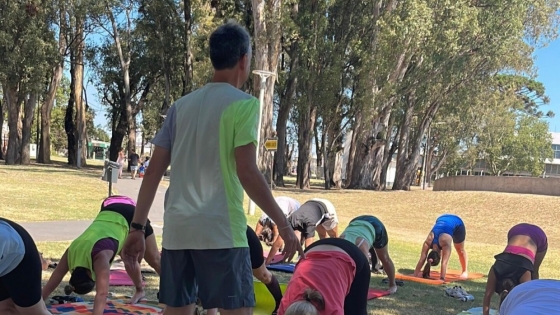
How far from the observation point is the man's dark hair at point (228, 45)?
2758mm

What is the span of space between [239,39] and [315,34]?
2292 centimetres

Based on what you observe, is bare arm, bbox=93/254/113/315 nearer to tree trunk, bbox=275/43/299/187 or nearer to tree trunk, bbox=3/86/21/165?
tree trunk, bbox=275/43/299/187

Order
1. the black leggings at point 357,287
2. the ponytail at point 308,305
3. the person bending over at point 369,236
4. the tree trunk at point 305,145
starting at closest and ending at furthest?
the ponytail at point 308,305, the black leggings at point 357,287, the person bending over at point 369,236, the tree trunk at point 305,145

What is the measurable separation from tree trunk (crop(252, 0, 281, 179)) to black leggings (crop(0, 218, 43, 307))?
17.2 metres

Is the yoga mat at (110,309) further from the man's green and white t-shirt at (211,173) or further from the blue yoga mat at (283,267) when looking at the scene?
the blue yoga mat at (283,267)

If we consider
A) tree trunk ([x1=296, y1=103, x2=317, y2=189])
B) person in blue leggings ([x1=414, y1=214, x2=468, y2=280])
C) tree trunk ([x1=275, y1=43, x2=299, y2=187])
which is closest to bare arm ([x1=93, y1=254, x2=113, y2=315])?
person in blue leggings ([x1=414, y1=214, x2=468, y2=280])

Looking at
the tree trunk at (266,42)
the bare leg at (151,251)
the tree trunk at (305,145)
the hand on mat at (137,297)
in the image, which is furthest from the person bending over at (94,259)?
the tree trunk at (305,145)

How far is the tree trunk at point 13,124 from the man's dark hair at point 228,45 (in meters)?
29.3

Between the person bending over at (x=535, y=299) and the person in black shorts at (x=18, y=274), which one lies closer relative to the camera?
Result: the person bending over at (x=535, y=299)

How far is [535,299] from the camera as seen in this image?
97.3 inches

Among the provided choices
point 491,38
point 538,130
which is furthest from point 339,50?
point 538,130

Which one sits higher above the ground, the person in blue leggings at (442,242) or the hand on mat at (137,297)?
the person in blue leggings at (442,242)

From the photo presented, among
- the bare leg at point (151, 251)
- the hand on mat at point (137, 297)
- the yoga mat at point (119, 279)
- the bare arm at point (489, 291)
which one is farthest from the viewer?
the yoga mat at point (119, 279)

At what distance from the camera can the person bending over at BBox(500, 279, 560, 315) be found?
7.56 feet
